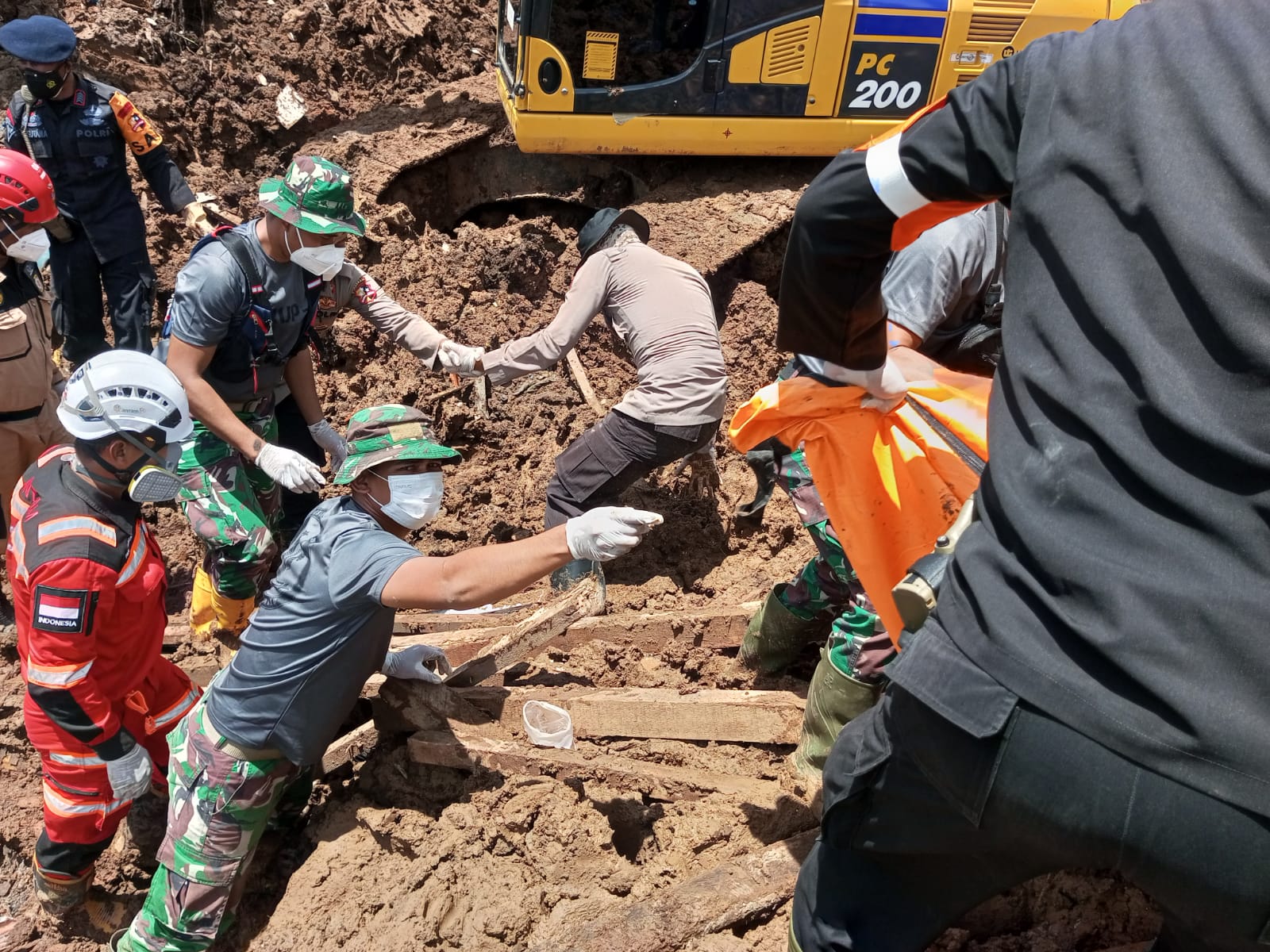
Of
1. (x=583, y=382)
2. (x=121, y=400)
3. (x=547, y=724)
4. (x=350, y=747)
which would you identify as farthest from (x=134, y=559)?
(x=583, y=382)

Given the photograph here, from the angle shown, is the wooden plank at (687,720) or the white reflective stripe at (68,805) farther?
the wooden plank at (687,720)

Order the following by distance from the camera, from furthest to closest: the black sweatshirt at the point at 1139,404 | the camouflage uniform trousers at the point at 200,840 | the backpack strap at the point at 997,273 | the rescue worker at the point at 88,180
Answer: the rescue worker at the point at 88,180
the backpack strap at the point at 997,273
the camouflage uniform trousers at the point at 200,840
the black sweatshirt at the point at 1139,404

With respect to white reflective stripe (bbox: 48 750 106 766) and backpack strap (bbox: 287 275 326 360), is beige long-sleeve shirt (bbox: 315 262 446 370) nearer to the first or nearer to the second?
backpack strap (bbox: 287 275 326 360)

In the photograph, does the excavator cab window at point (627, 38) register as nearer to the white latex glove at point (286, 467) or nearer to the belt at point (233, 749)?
the white latex glove at point (286, 467)

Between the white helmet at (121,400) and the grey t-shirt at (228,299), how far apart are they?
0.83 m

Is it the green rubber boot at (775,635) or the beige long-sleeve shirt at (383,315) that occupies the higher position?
the beige long-sleeve shirt at (383,315)

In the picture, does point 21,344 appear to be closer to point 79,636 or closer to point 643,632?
point 79,636

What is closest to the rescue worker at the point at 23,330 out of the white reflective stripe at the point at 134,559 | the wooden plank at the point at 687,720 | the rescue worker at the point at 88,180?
the rescue worker at the point at 88,180

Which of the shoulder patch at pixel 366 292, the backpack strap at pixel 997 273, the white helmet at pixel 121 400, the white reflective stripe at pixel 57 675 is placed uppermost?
the backpack strap at pixel 997 273

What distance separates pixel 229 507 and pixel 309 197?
1416 millimetres

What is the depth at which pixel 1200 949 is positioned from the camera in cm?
183

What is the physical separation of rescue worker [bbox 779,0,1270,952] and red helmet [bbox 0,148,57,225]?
4088mm

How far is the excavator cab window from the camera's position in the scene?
22.2 ft

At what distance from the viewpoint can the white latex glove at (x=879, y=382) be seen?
97.9 inches
